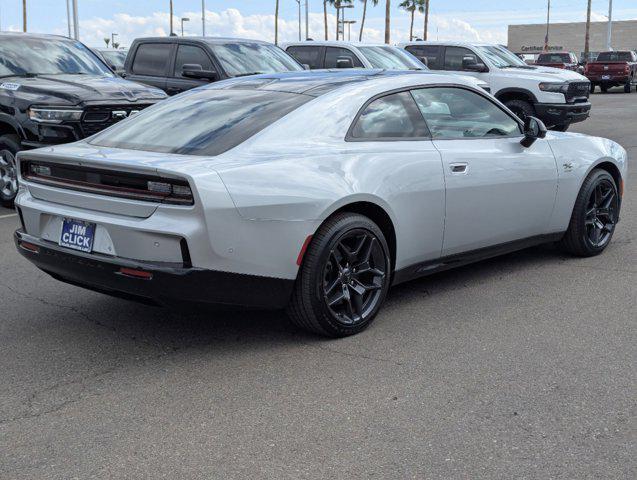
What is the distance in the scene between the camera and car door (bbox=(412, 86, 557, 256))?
541 centimetres

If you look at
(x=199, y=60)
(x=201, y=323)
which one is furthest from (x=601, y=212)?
(x=199, y=60)

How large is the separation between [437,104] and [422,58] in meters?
12.9

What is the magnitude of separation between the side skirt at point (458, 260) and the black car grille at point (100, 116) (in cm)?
479

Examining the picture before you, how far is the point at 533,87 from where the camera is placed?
15.7 meters

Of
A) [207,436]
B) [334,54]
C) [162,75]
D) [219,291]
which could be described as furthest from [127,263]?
[334,54]

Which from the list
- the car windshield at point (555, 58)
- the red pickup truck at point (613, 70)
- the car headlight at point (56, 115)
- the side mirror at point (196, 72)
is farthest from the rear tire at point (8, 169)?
the car windshield at point (555, 58)

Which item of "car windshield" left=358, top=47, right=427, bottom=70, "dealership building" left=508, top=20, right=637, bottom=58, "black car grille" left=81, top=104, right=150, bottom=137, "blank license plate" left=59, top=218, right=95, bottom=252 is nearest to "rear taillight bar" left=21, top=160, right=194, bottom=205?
"blank license plate" left=59, top=218, right=95, bottom=252

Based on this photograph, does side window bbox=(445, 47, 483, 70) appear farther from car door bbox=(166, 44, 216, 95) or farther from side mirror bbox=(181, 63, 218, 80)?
side mirror bbox=(181, 63, 218, 80)

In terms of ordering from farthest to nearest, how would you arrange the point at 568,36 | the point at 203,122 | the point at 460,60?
the point at 568,36 < the point at 460,60 < the point at 203,122

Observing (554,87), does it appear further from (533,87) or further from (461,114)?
(461,114)

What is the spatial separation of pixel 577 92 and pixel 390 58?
3.52 metres

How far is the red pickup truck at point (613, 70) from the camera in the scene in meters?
36.0

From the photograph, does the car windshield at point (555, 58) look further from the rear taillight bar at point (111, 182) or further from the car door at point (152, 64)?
the rear taillight bar at point (111, 182)

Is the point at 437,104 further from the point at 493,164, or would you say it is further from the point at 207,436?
the point at 207,436
